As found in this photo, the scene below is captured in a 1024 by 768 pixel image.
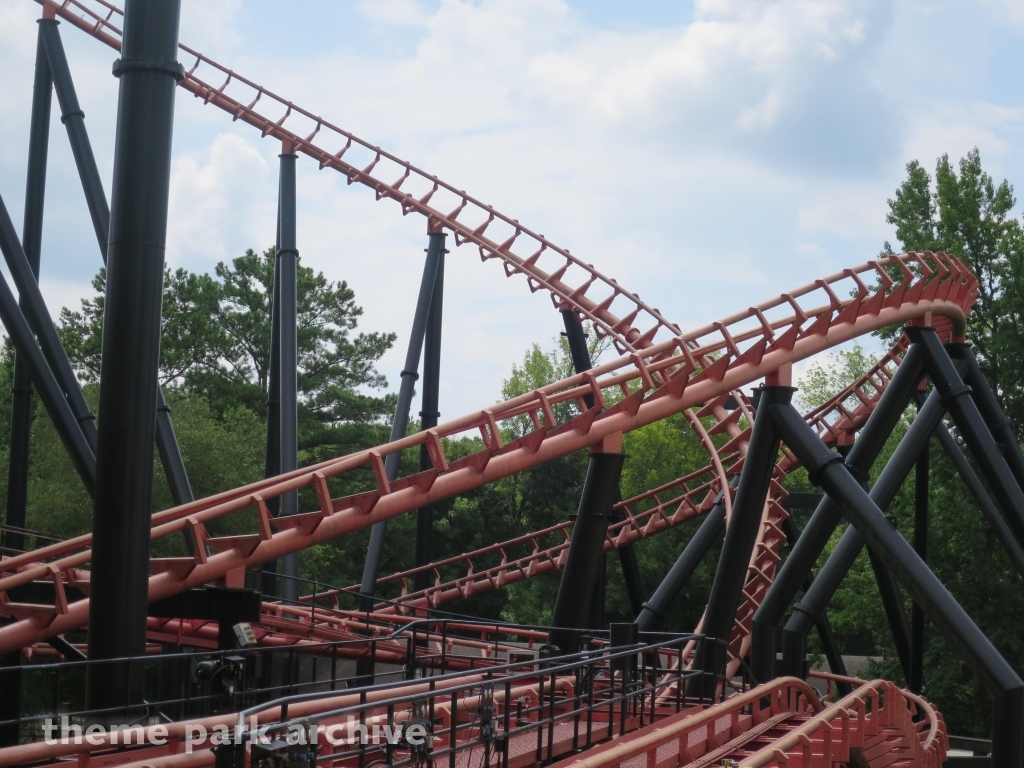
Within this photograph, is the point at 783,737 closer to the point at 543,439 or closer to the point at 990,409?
the point at 543,439

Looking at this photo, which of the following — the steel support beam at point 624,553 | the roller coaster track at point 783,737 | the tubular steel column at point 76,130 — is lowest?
the roller coaster track at point 783,737

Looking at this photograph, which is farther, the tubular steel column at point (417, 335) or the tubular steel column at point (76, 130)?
the tubular steel column at point (417, 335)

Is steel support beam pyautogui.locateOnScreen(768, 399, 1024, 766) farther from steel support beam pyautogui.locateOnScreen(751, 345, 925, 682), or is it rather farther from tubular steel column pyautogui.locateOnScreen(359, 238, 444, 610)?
tubular steel column pyautogui.locateOnScreen(359, 238, 444, 610)

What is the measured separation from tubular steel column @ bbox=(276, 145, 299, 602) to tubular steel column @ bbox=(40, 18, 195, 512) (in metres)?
1.37

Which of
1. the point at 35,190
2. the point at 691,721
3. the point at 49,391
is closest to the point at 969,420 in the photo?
the point at 691,721

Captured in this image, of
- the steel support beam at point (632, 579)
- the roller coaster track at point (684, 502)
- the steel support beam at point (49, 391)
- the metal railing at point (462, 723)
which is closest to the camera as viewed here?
the metal railing at point (462, 723)

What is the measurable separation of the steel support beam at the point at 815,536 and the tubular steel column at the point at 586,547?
1858 mm

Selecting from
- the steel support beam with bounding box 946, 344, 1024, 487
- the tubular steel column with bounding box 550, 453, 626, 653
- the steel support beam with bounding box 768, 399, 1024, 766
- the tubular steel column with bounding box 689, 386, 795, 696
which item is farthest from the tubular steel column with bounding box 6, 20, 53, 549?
the steel support beam with bounding box 946, 344, 1024, 487

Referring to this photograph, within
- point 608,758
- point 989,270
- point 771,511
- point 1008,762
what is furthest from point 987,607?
point 608,758

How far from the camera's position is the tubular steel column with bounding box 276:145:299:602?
52.9 feet

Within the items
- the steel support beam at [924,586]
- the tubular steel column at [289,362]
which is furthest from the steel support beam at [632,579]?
the steel support beam at [924,586]

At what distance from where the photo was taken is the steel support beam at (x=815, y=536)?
11.7m

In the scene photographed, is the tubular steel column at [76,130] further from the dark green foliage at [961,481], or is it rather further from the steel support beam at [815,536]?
the dark green foliage at [961,481]

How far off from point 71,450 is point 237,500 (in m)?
2.98
